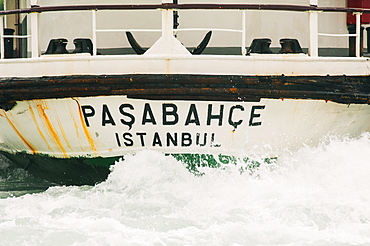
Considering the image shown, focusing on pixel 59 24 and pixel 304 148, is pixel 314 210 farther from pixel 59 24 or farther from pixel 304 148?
pixel 59 24

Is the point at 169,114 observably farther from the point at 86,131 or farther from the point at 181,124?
the point at 86,131

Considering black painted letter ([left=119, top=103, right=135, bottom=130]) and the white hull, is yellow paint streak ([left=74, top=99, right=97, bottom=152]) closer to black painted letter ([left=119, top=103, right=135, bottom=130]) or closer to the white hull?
the white hull

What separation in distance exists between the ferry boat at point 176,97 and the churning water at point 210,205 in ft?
0.75

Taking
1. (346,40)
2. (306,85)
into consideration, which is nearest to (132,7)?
(306,85)

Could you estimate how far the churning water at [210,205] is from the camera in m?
6.64

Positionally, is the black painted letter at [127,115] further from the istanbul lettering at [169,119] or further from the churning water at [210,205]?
the churning water at [210,205]

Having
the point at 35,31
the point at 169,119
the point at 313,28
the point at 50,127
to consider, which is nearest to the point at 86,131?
the point at 50,127

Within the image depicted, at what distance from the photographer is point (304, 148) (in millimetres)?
8430

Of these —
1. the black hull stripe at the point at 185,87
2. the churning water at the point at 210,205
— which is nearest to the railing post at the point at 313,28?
the black hull stripe at the point at 185,87

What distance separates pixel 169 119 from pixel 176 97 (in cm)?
27

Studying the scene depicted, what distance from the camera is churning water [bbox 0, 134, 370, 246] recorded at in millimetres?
6645

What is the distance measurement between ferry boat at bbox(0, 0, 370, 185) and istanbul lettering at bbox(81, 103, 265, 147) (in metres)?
0.01

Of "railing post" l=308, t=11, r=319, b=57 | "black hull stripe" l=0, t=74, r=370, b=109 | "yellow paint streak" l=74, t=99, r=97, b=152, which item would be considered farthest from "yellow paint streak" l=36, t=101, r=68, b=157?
"railing post" l=308, t=11, r=319, b=57

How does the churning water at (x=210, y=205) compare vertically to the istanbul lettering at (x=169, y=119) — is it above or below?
below
